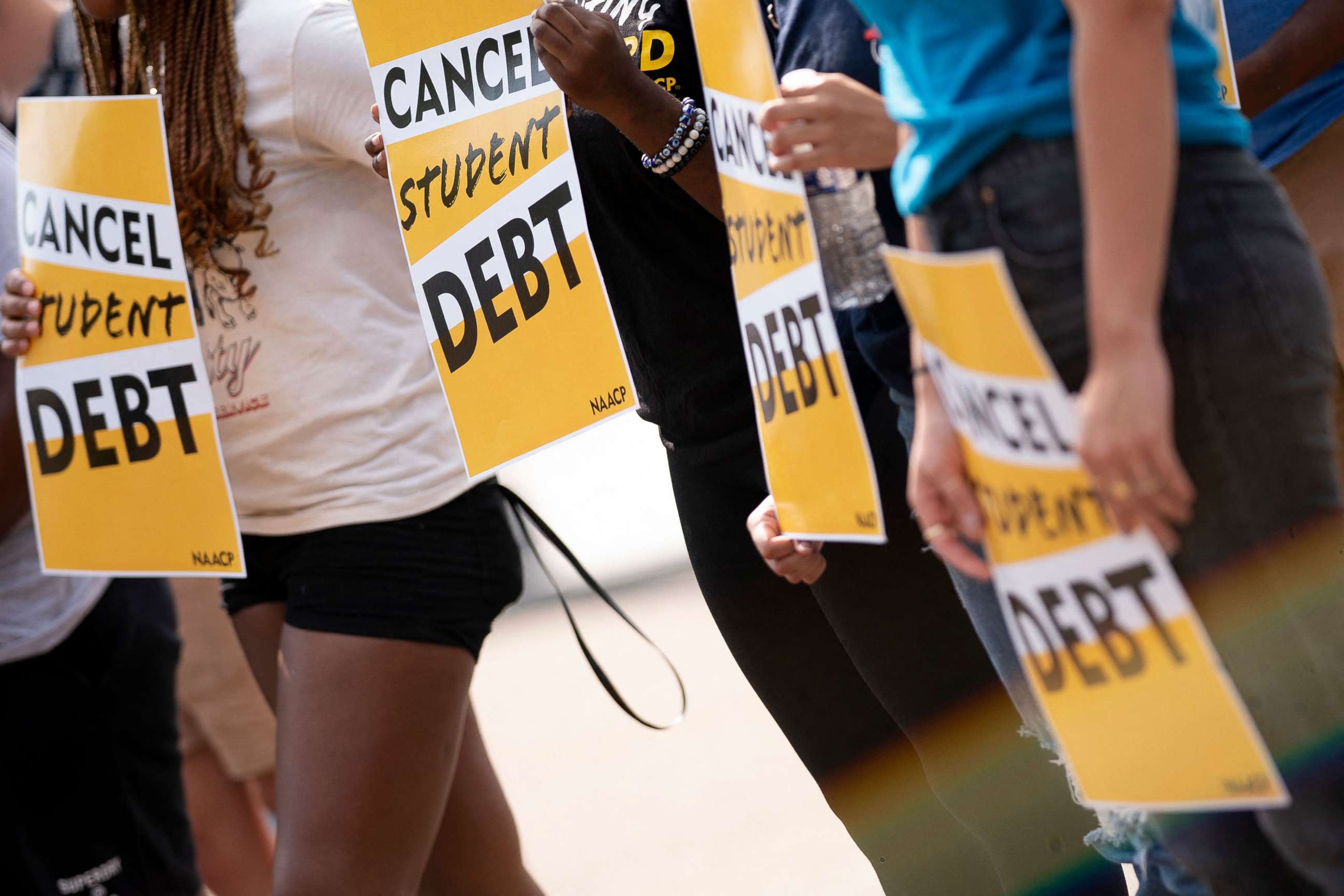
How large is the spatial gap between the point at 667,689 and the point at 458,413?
3.41 meters

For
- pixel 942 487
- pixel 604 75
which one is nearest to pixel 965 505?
pixel 942 487

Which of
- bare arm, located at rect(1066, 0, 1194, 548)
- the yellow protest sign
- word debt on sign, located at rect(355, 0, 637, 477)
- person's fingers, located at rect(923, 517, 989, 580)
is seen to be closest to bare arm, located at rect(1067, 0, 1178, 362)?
bare arm, located at rect(1066, 0, 1194, 548)

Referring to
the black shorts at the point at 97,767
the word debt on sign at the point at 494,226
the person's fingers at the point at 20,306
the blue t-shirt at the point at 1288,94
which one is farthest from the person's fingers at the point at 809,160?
the black shorts at the point at 97,767

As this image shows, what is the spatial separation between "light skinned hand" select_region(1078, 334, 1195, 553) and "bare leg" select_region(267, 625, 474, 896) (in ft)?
4.17

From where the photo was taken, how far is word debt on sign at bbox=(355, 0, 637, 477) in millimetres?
1736

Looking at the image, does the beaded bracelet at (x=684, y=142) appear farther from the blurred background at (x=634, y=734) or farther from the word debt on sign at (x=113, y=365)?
the blurred background at (x=634, y=734)

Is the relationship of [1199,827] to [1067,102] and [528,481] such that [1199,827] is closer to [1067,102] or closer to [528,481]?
[1067,102]

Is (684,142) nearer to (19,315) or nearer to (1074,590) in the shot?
(1074,590)

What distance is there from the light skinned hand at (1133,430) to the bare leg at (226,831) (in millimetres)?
2810

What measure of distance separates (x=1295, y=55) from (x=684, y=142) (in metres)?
0.84

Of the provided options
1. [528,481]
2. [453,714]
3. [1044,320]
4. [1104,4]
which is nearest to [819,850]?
[453,714]

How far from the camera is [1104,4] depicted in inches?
39.3

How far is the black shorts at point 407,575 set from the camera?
2098 millimetres

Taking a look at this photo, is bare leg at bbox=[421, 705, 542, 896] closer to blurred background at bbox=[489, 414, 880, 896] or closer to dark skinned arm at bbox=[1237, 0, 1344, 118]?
blurred background at bbox=[489, 414, 880, 896]
